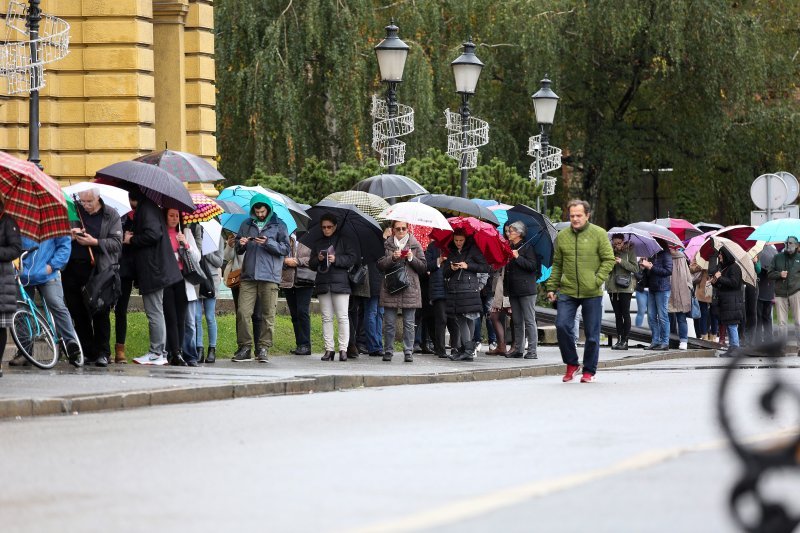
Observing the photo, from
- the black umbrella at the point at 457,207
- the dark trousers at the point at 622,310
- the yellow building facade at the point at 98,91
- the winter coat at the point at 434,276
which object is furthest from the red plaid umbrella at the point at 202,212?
the dark trousers at the point at 622,310

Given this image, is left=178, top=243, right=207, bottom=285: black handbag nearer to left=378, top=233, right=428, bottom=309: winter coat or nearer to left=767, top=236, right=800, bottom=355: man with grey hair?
left=378, top=233, right=428, bottom=309: winter coat

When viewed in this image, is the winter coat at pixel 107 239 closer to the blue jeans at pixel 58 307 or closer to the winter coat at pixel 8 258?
the blue jeans at pixel 58 307

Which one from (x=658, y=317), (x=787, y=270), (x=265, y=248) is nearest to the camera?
(x=265, y=248)

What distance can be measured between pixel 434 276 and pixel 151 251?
17.0ft

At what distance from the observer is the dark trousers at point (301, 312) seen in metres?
22.1

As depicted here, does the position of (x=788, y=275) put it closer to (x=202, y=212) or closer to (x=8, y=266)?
(x=202, y=212)

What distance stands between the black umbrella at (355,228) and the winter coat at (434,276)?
46.5 inches

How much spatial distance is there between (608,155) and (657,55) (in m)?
2.94

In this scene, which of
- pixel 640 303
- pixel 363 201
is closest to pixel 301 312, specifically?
pixel 363 201

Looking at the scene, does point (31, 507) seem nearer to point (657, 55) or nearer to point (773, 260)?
point (773, 260)

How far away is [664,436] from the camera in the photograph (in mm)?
11617

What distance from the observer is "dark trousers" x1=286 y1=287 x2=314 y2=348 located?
22.1 meters

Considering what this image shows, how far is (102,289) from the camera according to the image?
701 inches

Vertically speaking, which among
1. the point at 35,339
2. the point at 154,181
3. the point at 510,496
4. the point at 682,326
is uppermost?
the point at 154,181
